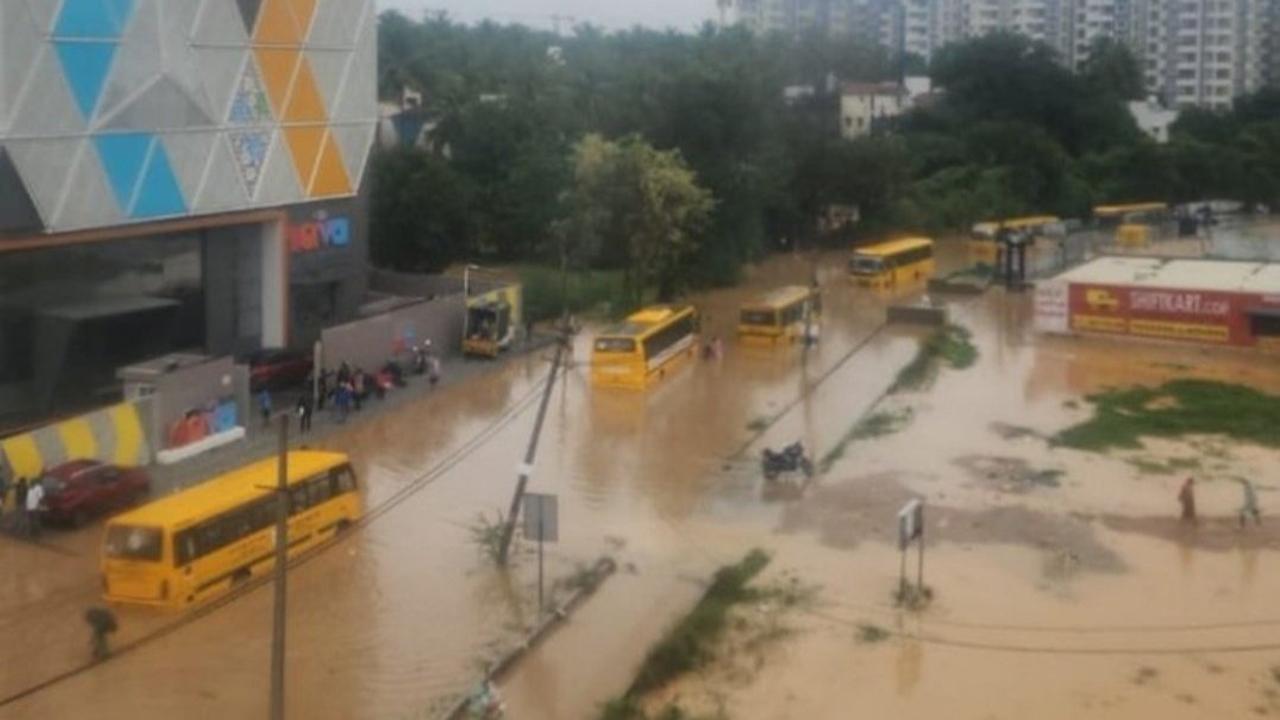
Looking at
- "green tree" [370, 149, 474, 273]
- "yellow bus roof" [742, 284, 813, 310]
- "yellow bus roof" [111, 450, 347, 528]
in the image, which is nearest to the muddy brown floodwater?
"yellow bus roof" [111, 450, 347, 528]

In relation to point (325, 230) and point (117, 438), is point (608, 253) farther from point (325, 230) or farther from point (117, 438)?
point (117, 438)

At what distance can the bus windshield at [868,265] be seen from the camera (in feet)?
99.7

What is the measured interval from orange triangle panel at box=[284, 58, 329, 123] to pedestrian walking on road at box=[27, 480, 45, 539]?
7576mm

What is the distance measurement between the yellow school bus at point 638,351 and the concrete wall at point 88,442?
6435 millimetres

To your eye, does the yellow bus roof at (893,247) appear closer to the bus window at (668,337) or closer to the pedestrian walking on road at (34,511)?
the bus window at (668,337)

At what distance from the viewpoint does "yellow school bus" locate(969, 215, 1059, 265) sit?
35406 mm

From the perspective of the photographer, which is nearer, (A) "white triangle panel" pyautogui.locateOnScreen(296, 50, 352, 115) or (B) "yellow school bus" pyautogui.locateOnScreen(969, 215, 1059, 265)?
(A) "white triangle panel" pyautogui.locateOnScreen(296, 50, 352, 115)

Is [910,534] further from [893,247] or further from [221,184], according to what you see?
[893,247]

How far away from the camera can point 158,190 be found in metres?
16.8

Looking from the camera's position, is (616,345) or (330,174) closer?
(616,345)

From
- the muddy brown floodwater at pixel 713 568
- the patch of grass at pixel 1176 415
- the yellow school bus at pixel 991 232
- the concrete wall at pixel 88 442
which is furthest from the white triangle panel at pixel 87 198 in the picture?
the yellow school bus at pixel 991 232

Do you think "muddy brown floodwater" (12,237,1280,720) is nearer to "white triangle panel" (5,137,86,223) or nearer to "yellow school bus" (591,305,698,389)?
"yellow school bus" (591,305,698,389)

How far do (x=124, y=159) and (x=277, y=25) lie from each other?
10.8 feet

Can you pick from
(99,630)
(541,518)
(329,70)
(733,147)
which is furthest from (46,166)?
(733,147)
